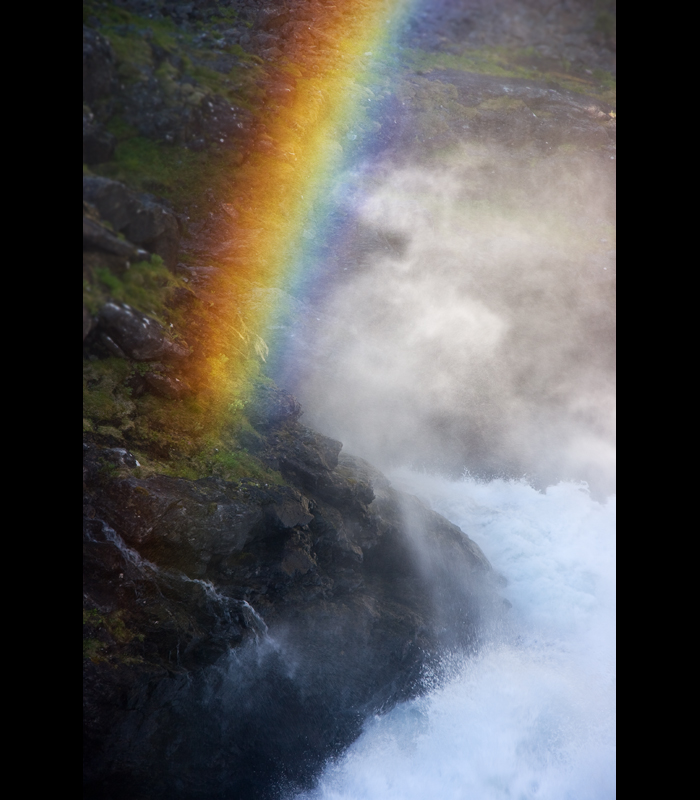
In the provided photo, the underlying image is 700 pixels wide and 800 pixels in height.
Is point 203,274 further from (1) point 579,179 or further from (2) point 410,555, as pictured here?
(1) point 579,179

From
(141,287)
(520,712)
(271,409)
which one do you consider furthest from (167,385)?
(520,712)

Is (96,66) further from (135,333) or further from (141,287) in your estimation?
(135,333)

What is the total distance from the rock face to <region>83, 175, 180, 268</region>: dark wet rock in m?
2.93

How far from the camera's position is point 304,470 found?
26.1 ft

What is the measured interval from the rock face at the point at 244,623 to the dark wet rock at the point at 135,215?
2.93 m

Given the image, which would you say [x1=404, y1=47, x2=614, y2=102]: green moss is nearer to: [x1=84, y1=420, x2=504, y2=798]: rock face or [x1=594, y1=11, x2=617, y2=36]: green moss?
[x1=594, y1=11, x2=617, y2=36]: green moss

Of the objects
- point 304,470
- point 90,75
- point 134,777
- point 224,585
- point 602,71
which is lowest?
point 134,777

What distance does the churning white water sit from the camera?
23.6ft

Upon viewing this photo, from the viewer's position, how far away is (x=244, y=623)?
674 centimetres

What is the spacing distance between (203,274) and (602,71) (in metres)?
22.9

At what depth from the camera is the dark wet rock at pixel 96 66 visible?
24.3ft

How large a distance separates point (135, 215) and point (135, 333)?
1653 mm

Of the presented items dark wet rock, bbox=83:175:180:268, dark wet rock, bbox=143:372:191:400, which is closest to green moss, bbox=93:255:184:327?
dark wet rock, bbox=83:175:180:268
